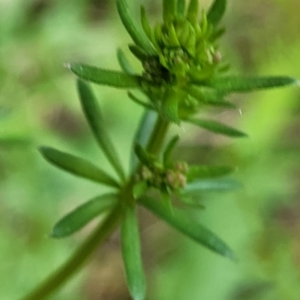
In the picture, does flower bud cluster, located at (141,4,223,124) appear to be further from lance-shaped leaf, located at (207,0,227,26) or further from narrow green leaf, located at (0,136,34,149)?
narrow green leaf, located at (0,136,34,149)

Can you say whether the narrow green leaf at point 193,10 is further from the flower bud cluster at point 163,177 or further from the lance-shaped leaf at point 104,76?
the flower bud cluster at point 163,177

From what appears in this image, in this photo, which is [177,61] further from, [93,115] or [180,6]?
[93,115]

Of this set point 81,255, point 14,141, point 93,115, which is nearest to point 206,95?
point 93,115

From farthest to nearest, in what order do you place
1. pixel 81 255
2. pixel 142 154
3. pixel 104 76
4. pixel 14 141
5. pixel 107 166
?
1. pixel 107 166
2. pixel 14 141
3. pixel 81 255
4. pixel 142 154
5. pixel 104 76

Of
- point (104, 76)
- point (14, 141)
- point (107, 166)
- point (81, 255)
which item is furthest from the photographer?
point (107, 166)

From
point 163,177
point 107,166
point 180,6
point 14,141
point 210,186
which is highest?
point 180,6

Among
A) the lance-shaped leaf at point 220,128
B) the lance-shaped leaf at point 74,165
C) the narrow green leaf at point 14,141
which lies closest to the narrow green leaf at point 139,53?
the lance-shaped leaf at point 220,128

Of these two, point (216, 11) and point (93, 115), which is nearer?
→ point (216, 11)

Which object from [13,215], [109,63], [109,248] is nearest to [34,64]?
[109,63]

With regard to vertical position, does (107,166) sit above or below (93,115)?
below
